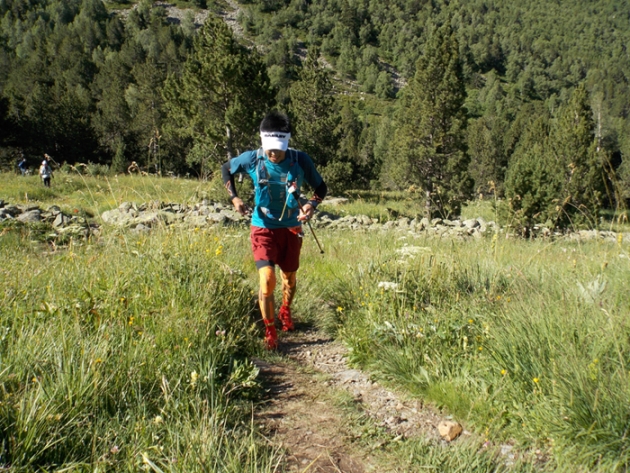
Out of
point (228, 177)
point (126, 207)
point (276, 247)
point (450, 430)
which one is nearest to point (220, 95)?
point (126, 207)

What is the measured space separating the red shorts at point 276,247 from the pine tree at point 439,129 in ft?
64.7

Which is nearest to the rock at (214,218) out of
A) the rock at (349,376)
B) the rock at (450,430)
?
the rock at (349,376)

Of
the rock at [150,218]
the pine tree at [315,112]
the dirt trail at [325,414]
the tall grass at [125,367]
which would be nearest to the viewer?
the tall grass at [125,367]

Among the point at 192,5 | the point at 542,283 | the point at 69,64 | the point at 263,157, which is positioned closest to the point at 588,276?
the point at 542,283

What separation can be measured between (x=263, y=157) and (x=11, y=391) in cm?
266

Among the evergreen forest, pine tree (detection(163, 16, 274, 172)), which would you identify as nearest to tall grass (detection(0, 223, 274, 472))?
the evergreen forest

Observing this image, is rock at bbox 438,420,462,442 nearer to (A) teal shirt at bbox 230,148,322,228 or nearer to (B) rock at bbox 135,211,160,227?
(A) teal shirt at bbox 230,148,322,228

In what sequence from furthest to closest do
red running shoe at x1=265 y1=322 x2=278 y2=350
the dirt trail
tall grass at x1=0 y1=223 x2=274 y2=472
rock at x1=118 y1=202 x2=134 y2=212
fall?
1. rock at x1=118 y1=202 x2=134 y2=212
2. red running shoe at x1=265 y1=322 x2=278 y2=350
3. the dirt trail
4. tall grass at x1=0 y1=223 x2=274 y2=472

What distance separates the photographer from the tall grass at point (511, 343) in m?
2.17

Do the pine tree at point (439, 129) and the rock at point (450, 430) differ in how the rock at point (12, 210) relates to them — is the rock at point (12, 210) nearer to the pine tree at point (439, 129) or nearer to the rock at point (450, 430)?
the rock at point (450, 430)

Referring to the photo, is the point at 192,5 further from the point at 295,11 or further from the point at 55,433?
the point at 55,433

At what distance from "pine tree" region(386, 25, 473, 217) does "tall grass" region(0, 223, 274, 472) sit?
68.0 ft

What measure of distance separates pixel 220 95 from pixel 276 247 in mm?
21228

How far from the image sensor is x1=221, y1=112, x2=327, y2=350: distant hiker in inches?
155
